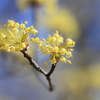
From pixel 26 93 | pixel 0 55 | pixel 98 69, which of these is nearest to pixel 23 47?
pixel 0 55

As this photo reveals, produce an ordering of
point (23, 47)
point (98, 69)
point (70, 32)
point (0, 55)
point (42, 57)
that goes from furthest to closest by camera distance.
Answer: point (98, 69)
point (70, 32)
point (42, 57)
point (0, 55)
point (23, 47)

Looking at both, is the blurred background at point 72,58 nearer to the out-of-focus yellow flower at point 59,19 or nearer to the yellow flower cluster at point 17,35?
the out-of-focus yellow flower at point 59,19

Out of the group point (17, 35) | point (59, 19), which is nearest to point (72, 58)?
point (59, 19)

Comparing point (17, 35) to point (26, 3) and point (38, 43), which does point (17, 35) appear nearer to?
point (38, 43)

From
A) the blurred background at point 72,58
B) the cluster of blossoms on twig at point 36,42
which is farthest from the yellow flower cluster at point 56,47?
the blurred background at point 72,58

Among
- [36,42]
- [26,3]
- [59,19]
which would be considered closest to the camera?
[36,42]

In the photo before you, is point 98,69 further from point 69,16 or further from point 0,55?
point 0,55

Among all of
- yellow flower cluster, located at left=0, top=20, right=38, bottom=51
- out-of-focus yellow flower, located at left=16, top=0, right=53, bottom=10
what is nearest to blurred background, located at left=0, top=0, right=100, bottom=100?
out-of-focus yellow flower, located at left=16, top=0, right=53, bottom=10
